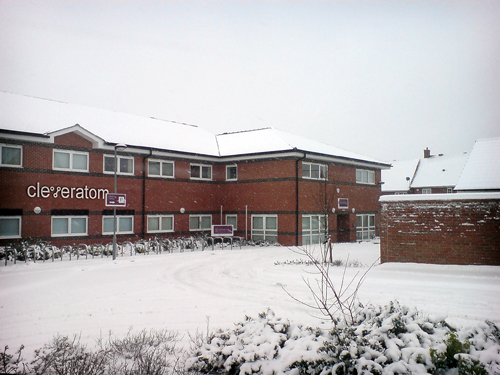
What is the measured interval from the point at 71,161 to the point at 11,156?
254 centimetres

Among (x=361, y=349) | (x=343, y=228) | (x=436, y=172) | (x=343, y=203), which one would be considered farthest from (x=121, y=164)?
(x=436, y=172)

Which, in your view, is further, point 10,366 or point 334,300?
point 334,300

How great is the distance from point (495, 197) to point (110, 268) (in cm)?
1217

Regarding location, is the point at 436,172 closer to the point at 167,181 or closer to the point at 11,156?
the point at 167,181

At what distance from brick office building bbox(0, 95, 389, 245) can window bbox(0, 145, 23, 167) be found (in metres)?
0.04

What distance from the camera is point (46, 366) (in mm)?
4934

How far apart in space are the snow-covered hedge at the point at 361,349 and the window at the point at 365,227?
922 inches

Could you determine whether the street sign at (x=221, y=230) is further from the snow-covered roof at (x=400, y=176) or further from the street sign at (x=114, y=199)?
the snow-covered roof at (x=400, y=176)

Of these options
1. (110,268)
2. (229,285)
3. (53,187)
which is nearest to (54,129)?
(53,187)

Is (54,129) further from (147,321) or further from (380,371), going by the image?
(380,371)

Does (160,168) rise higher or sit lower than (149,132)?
lower

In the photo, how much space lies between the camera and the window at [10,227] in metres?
17.0

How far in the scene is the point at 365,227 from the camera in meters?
29.0

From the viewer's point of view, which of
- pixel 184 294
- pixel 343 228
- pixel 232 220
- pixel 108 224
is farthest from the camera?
pixel 343 228
